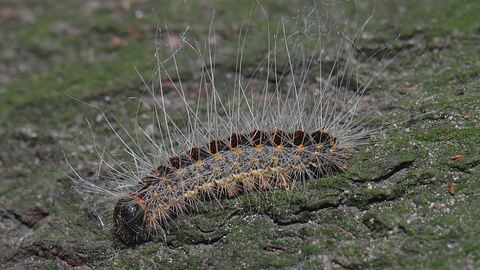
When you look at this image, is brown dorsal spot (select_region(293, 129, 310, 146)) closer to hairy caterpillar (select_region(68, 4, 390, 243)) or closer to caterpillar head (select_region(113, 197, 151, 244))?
hairy caterpillar (select_region(68, 4, 390, 243))

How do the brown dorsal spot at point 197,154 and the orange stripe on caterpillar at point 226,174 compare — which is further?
the brown dorsal spot at point 197,154

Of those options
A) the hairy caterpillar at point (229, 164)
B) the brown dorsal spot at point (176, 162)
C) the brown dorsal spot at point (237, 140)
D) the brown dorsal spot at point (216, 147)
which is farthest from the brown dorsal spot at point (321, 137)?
the brown dorsal spot at point (176, 162)

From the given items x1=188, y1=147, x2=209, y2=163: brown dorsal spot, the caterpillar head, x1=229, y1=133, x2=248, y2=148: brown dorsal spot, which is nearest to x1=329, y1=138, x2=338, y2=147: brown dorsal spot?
x1=229, y1=133, x2=248, y2=148: brown dorsal spot

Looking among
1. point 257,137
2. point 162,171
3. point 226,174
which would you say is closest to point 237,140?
point 257,137

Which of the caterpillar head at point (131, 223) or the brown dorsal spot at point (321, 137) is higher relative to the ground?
the brown dorsal spot at point (321, 137)

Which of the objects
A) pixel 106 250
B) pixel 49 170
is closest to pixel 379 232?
pixel 106 250

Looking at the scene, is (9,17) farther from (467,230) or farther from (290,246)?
(467,230)

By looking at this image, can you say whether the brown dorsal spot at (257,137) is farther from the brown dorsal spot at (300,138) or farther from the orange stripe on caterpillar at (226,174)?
the brown dorsal spot at (300,138)
